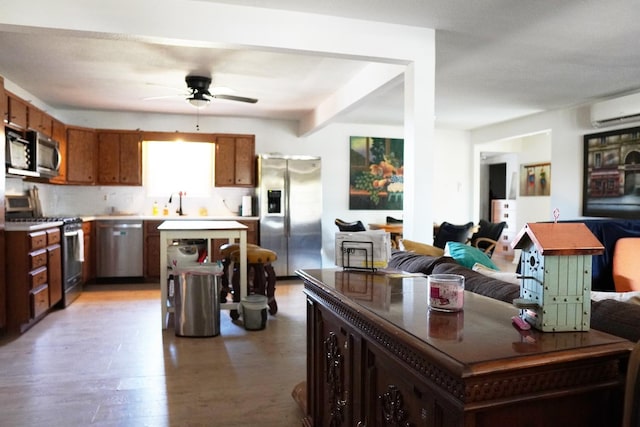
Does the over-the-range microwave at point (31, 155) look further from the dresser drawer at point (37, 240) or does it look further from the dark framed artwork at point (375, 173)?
the dark framed artwork at point (375, 173)

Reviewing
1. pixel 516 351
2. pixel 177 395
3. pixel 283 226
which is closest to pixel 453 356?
pixel 516 351

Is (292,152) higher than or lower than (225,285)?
higher

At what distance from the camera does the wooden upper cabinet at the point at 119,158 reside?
21.1 feet

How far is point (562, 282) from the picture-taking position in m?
1.08

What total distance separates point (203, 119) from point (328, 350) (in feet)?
19.0

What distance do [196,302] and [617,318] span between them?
3.17m

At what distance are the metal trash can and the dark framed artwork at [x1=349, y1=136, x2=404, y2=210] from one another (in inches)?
160

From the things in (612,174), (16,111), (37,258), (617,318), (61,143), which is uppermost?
(16,111)

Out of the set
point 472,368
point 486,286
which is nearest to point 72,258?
point 486,286

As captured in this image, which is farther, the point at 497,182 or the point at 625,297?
the point at 497,182

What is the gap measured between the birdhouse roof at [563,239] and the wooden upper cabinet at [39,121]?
5135mm

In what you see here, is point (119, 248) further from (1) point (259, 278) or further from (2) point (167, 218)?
(1) point (259, 278)

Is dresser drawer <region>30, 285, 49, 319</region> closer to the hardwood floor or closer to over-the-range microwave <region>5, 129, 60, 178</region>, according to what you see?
the hardwood floor

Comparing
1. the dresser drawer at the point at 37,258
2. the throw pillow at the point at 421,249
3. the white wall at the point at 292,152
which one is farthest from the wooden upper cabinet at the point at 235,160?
the throw pillow at the point at 421,249
